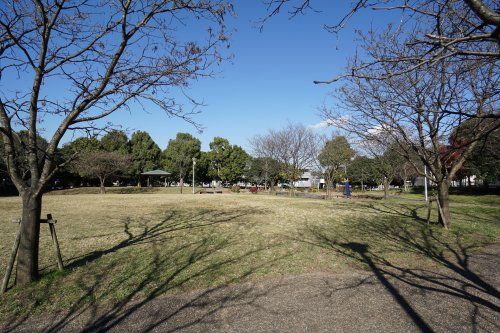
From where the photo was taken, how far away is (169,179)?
217 feet

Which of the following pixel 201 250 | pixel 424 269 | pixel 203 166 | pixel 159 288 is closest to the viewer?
pixel 159 288

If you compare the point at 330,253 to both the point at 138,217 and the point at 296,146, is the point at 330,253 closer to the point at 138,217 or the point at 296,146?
the point at 138,217

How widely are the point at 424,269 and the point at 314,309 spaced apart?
9.28 ft

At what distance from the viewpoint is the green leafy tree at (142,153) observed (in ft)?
168

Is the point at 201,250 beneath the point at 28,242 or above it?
beneath

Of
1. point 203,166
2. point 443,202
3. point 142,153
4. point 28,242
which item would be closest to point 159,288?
point 28,242

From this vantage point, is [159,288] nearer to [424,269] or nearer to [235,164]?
[424,269]

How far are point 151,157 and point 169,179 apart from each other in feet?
45.4

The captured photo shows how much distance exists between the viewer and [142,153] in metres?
51.8

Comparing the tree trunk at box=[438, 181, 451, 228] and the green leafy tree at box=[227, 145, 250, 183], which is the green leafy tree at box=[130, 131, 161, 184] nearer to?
the green leafy tree at box=[227, 145, 250, 183]

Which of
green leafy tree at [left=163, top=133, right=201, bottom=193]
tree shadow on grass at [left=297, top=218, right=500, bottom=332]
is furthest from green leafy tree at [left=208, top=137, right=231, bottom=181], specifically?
tree shadow on grass at [left=297, top=218, right=500, bottom=332]

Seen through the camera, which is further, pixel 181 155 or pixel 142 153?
pixel 181 155

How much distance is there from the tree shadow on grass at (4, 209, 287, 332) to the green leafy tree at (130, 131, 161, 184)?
149 feet

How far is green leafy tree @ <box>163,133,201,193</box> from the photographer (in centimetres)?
5450
